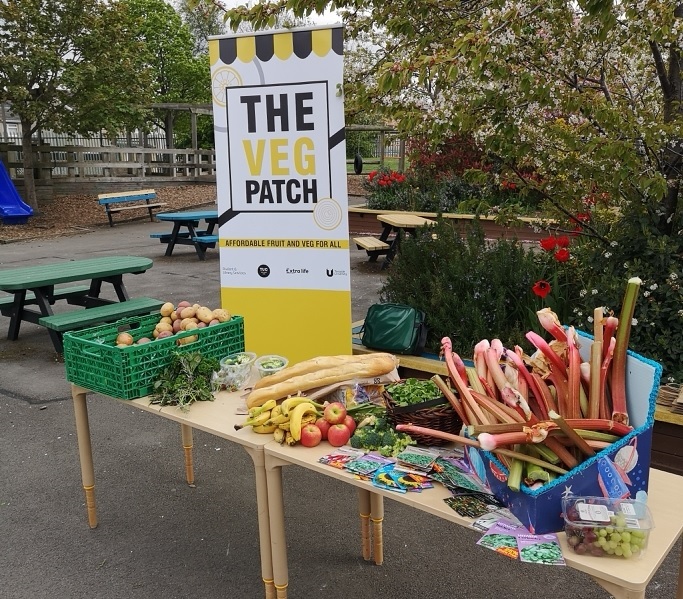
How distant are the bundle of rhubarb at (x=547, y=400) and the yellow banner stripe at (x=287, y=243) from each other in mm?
2154

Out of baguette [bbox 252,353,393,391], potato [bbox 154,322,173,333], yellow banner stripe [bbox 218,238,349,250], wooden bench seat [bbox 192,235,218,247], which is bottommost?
wooden bench seat [bbox 192,235,218,247]

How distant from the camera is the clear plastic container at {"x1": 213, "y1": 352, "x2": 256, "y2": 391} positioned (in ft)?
10.8

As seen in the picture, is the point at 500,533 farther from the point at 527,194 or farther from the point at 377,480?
the point at 527,194

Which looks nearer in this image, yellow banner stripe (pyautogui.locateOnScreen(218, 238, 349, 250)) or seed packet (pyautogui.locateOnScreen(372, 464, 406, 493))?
seed packet (pyautogui.locateOnScreen(372, 464, 406, 493))

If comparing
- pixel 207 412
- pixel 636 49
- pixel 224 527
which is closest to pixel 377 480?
pixel 207 412

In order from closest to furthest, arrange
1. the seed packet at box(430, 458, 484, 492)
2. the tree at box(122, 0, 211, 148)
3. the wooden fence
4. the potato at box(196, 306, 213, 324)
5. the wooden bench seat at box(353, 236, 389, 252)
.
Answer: the seed packet at box(430, 458, 484, 492) → the potato at box(196, 306, 213, 324) → the wooden bench seat at box(353, 236, 389, 252) → the wooden fence → the tree at box(122, 0, 211, 148)

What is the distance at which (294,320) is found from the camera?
4.84 metres

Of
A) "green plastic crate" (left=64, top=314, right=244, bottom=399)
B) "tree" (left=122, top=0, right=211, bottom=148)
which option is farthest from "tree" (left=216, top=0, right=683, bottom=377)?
"tree" (left=122, top=0, right=211, bottom=148)

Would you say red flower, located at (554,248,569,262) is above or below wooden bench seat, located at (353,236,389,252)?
above

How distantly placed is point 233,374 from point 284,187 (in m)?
1.75

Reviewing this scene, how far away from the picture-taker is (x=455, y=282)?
5312 millimetres

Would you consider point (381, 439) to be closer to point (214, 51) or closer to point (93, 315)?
point (214, 51)

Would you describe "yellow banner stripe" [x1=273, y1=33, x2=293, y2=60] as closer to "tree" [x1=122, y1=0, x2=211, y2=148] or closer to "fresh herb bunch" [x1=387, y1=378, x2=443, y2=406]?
"fresh herb bunch" [x1=387, y1=378, x2=443, y2=406]

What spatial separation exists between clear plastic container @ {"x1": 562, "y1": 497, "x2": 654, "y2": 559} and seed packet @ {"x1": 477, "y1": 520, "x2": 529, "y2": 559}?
0.16 meters
